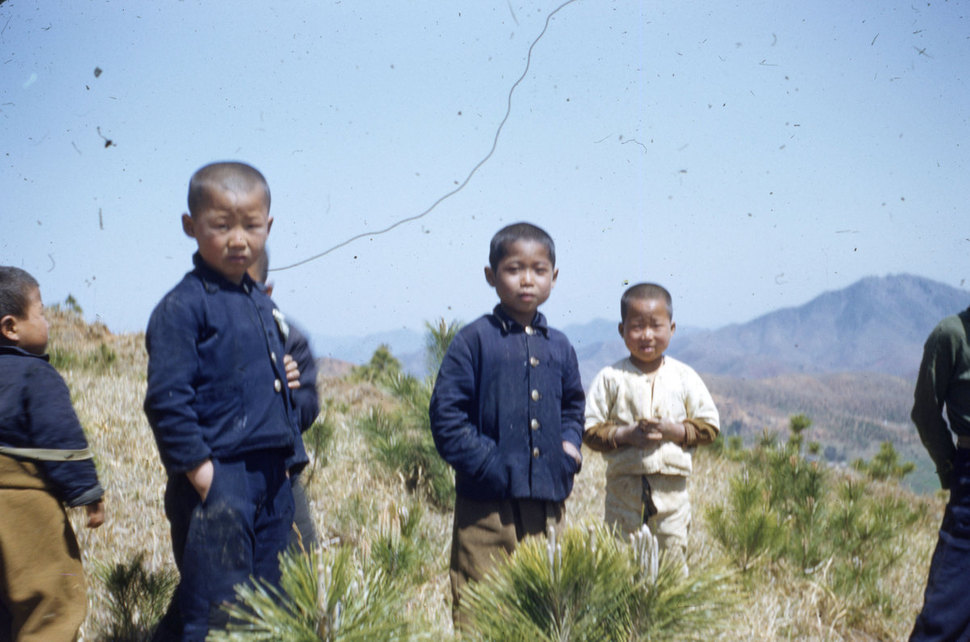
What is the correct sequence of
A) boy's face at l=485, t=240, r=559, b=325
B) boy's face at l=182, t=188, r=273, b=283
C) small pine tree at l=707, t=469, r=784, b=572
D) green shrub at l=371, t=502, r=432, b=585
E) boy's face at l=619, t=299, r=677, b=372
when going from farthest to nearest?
small pine tree at l=707, t=469, r=784, b=572 < boy's face at l=619, t=299, r=677, b=372 < boy's face at l=485, t=240, r=559, b=325 < boy's face at l=182, t=188, r=273, b=283 < green shrub at l=371, t=502, r=432, b=585

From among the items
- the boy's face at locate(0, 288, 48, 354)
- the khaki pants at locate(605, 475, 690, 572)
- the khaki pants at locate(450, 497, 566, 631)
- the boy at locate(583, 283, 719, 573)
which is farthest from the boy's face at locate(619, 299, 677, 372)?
the boy's face at locate(0, 288, 48, 354)

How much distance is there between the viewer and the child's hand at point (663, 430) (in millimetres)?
2786

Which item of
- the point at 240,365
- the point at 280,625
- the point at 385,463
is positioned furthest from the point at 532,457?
the point at 385,463

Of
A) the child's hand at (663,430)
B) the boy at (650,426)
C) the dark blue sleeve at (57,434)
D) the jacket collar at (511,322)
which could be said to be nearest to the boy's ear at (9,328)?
the dark blue sleeve at (57,434)

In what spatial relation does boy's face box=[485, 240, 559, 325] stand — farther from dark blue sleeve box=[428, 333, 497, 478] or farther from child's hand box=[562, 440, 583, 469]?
child's hand box=[562, 440, 583, 469]

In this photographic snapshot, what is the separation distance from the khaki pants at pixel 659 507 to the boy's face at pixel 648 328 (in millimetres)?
446

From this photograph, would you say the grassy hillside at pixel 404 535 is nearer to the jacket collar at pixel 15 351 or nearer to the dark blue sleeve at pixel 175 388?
the dark blue sleeve at pixel 175 388

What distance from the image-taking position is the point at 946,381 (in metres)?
2.57

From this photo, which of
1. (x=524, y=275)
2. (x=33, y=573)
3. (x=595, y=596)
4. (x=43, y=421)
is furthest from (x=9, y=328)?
(x=595, y=596)

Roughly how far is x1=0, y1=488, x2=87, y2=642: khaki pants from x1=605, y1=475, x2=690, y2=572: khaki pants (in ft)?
6.13

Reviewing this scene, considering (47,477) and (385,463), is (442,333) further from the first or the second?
(47,477)

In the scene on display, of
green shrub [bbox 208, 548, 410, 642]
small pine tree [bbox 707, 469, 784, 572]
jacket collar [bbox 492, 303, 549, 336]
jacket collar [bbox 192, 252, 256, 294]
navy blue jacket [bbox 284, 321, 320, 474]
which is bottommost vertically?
small pine tree [bbox 707, 469, 784, 572]

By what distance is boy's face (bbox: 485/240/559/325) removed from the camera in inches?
100

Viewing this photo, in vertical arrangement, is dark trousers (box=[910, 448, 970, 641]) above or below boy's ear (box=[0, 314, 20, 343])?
below
